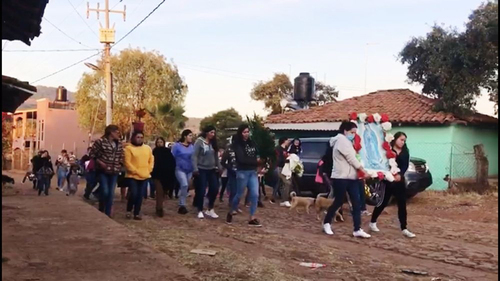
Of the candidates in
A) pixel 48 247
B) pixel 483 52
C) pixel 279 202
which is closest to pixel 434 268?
pixel 48 247

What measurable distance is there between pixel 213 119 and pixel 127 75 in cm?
633

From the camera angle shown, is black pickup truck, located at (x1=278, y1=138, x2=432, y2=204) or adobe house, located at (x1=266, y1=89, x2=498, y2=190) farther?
adobe house, located at (x1=266, y1=89, x2=498, y2=190)

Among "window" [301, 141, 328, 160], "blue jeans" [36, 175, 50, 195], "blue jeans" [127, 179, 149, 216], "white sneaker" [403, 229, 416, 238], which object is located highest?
"window" [301, 141, 328, 160]

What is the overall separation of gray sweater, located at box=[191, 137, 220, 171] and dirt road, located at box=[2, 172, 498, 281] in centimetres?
93

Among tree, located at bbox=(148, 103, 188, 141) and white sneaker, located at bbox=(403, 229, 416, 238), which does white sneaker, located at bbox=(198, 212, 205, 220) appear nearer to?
white sneaker, located at bbox=(403, 229, 416, 238)

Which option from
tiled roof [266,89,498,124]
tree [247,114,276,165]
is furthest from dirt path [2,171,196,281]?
tiled roof [266,89,498,124]

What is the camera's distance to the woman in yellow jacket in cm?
973

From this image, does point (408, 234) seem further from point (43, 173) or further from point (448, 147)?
point (43, 173)

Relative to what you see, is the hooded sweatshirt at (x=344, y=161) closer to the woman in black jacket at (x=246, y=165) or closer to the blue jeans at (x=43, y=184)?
the woman in black jacket at (x=246, y=165)

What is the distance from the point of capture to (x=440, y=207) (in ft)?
47.5

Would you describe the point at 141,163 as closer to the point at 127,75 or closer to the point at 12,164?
the point at 127,75

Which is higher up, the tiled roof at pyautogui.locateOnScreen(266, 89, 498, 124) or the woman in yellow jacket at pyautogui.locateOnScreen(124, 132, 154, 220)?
the tiled roof at pyautogui.locateOnScreen(266, 89, 498, 124)

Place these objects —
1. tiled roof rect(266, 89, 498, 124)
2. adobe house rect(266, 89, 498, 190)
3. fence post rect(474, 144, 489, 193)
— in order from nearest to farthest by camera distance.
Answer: fence post rect(474, 144, 489, 193)
adobe house rect(266, 89, 498, 190)
tiled roof rect(266, 89, 498, 124)

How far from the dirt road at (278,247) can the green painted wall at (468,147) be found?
7191 mm
